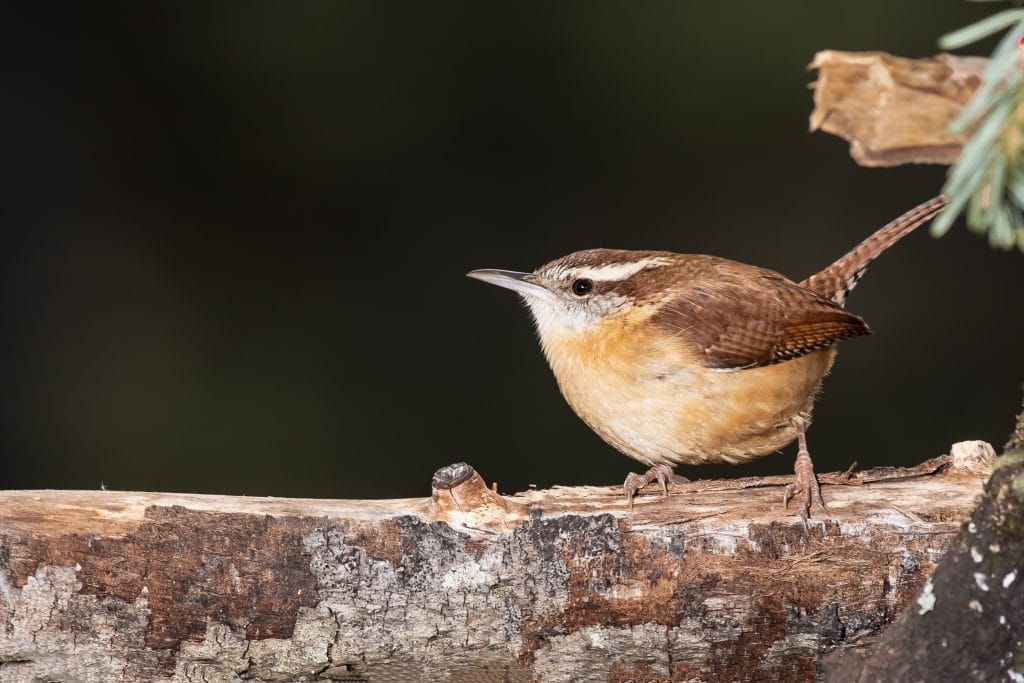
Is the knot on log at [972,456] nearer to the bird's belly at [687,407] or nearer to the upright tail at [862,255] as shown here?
the bird's belly at [687,407]

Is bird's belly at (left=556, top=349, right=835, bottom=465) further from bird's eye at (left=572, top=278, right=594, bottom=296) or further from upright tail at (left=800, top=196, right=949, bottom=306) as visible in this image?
upright tail at (left=800, top=196, right=949, bottom=306)

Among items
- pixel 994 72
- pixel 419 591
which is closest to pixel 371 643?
pixel 419 591

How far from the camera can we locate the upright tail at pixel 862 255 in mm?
3197

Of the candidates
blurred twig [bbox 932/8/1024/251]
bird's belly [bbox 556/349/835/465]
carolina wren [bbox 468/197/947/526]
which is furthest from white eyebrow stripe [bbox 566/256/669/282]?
blurred twig [bbox 932/8/1024/251]

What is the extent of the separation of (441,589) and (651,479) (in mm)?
702

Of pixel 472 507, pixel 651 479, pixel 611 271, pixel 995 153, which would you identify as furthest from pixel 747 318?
pixel 995 153

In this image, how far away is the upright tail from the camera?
3197mm

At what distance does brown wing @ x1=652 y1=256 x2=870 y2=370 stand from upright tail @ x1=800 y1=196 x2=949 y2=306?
216 millimetres

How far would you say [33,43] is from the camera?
4695mm

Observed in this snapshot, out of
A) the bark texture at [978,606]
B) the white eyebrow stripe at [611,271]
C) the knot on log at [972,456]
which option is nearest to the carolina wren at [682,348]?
the white eyebrow stripe at [611,271]

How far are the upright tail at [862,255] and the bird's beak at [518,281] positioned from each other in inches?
30.5

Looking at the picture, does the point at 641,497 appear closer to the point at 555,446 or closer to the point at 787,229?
the point at 555,446

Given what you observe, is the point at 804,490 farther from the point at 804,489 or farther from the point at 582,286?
the point at 582,286

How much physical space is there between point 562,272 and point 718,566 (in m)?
1.10
